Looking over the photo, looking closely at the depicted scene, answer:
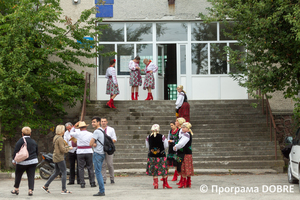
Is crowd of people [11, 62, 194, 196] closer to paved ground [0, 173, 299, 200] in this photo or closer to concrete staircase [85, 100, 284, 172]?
paved ground [0, 173, 299, 200]

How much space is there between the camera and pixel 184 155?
9.15 meters

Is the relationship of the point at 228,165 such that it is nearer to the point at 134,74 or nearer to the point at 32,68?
the point at 134,74

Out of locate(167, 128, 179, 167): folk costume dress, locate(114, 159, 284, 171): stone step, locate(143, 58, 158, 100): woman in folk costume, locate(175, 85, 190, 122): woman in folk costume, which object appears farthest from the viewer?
locate(143, 58, 158, 100): woman in folk costume

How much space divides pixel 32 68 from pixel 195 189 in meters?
6.85

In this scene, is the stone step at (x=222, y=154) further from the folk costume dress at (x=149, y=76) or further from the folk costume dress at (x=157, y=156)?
the folk costume dress at (x=149, y=76)

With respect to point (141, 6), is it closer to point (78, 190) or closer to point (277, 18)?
point (277, 18)

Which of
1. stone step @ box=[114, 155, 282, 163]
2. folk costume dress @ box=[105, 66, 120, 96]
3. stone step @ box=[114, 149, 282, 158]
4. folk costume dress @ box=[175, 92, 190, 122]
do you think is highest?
folk costume dress @ box=[105, 66, 120, 96]

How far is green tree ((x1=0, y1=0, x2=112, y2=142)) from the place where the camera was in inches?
499

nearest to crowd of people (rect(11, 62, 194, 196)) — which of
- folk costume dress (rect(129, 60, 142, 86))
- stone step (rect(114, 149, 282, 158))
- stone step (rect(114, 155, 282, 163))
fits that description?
stone step (rect(114, 155, 282, 163))

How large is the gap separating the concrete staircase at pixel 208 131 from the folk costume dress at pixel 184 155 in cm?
346

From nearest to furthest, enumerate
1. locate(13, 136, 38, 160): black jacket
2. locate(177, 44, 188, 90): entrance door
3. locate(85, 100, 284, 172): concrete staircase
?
locate(13, 136, 38, 160): black jacket
locate(85, 100, 284, 172): concrete staircase
locate(177, 44, 188, 90): entrance door

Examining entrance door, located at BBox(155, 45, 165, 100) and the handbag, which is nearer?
the handbag

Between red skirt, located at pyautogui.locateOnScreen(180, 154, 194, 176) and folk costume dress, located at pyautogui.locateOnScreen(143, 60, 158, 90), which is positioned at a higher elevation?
folk costume dress, located at pyautogui.locateOnScreen(143, 60, 158, 90)

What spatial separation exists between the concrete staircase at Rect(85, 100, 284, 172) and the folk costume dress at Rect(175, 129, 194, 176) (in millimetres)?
3463
